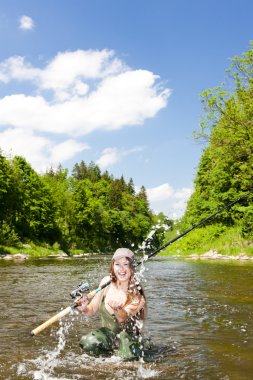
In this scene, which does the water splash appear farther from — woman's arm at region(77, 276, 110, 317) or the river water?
woman's arm at region(77, 276, 110, 317)

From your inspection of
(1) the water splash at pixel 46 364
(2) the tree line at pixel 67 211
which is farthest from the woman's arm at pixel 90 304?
(2) the tree line at pixel 67 211

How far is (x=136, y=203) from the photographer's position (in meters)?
129

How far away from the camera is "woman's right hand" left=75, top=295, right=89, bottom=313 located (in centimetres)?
602

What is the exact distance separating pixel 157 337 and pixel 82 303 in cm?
225

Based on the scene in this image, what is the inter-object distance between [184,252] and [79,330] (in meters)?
36.0

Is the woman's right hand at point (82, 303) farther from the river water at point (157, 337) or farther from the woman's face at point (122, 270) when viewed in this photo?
the river water at point (157, 337)

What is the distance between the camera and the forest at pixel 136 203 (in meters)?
33.7

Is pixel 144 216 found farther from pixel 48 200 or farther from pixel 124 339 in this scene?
pixel 124 339

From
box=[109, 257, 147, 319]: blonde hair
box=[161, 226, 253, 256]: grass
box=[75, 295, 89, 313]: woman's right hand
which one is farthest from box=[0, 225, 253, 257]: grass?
box=[75, 295, 89, 313]: woman's right hand

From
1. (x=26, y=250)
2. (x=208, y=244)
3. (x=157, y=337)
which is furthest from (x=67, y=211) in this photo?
(x=157, y=337)

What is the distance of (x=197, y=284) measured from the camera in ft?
50.6

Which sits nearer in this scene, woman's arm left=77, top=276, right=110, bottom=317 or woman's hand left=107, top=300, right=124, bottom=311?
woman's arm left=77, top=276, right=110, bottom=317

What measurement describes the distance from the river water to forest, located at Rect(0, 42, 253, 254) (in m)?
2.34

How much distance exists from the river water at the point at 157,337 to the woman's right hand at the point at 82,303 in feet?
2.50
